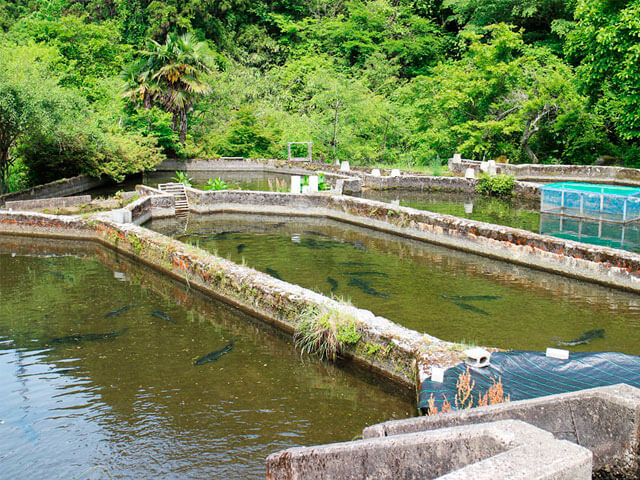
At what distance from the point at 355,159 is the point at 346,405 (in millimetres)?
25889

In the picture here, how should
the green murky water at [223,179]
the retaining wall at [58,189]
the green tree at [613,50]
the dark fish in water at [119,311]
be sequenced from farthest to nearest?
the green murky water at [223,179]
the green tree at [613,50]
the retaining wall at [58,189]
the dark fish in water at [119,311]

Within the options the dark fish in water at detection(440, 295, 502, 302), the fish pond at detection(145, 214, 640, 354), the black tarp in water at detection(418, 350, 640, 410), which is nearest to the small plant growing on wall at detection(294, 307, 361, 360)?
the fish pond at detection(145, 214, 640, 354)


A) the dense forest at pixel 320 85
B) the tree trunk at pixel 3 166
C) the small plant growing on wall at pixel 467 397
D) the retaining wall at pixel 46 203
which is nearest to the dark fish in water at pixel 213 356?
the small plant growing on wall at pixel 467 397

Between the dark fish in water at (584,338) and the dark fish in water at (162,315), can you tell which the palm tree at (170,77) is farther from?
the dark fish in water at (584,338)

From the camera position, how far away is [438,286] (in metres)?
13.0

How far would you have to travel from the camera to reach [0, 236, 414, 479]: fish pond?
6578mm

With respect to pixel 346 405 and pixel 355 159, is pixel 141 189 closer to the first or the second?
pixel 355 159

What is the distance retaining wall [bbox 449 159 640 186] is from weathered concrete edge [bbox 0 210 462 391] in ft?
59.5

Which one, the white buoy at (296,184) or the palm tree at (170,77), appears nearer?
the white buoy at (296,184)

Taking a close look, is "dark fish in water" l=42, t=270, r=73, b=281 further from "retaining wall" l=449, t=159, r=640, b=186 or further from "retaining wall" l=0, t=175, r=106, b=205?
"retaining wall" l=449, t=159, r=640, b=186

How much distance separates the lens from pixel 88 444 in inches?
269

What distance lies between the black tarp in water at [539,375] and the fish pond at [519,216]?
9018mm

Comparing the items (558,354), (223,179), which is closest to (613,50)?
(223,179)

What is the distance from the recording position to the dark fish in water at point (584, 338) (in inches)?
378
